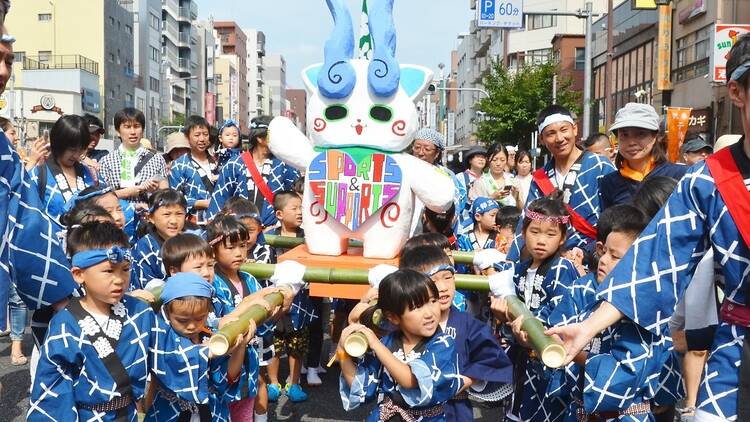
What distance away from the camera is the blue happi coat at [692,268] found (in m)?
2.11

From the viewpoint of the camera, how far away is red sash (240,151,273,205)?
6121mm

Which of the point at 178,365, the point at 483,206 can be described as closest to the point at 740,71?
the point at 178,365

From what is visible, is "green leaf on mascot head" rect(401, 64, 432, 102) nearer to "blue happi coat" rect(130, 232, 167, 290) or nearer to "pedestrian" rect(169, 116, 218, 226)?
"blue happi coat" rect(130, 232, 167, 290)

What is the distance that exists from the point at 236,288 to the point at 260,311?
2.53ft

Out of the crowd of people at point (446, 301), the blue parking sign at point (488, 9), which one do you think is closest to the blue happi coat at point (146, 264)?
the crowd of people at point (446, 301)

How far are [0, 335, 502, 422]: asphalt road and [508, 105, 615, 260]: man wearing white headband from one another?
4.59 feet

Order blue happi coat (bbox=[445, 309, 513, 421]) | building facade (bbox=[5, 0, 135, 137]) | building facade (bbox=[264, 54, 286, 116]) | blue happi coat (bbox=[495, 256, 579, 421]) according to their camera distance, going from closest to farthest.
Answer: blue happi coat (bbox=[445, 309, 513, 421])
blue happi coat (bbox=[495, 256, 579, 421])
building facade (bbox=[5, 0, 135, 137])
building facade (bbox=[264, 54, 286, 116])

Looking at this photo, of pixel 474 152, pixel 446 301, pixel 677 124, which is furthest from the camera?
pixel 677 124

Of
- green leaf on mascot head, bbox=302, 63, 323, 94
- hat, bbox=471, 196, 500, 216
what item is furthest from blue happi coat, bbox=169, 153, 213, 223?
hat, bbox=471, 196, 500, 216

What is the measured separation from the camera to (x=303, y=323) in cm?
491

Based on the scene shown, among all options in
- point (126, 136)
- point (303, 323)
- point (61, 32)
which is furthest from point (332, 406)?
point (61, 32)

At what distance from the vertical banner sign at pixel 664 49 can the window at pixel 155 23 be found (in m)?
37.9

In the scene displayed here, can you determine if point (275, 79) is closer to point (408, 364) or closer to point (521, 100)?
point (521, 100)

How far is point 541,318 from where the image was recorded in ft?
11.4
